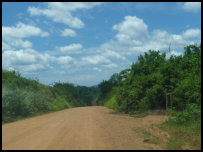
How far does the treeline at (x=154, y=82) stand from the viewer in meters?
21.5

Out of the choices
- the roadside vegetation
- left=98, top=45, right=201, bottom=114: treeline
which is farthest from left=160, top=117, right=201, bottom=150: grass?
left=98, top=45, right=201, bottom=114: treeline

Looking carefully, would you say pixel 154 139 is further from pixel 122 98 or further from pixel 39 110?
pixel 39 110

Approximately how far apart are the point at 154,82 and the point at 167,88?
1.72 meters

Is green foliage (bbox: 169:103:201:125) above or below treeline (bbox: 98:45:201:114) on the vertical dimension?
below

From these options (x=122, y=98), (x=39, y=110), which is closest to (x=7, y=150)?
(x=122, y=98)

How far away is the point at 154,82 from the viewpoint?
79.9 ft

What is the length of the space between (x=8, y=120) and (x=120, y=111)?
450 inches

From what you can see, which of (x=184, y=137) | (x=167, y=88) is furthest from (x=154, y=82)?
(x=184, y=137)

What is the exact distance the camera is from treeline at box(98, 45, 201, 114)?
21453 millimetres

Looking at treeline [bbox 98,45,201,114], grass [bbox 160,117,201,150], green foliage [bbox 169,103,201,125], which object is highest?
treeline [bbox 98,45,201,114]

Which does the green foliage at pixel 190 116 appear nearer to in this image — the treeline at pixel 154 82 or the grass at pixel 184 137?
the grass at pixel 184 137

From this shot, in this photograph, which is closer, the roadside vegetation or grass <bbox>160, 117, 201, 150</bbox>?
grass <bbox>160, 117, 201, 150</bbox>

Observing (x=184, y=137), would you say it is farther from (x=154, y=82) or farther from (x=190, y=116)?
(x=154, y=82)

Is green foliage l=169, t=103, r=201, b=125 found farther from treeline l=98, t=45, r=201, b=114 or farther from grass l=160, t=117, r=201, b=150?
treeline l=98, t=45, r=201, b=114
